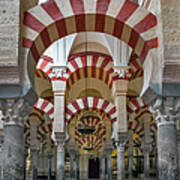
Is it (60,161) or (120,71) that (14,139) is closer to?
(120,71)

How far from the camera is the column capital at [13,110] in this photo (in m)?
4.58

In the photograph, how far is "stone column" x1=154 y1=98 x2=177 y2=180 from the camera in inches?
173

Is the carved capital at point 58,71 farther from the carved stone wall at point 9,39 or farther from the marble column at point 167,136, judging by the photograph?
the marble column at point 167,136

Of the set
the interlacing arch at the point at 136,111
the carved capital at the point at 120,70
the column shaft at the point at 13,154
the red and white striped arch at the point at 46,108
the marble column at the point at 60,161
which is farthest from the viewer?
the red and white striped arch at the point at 46,108

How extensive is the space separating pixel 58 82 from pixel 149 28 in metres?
5.38

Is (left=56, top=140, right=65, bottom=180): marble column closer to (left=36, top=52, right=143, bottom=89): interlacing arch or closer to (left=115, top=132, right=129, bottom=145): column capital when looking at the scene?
(left=115, top=132, right=129, bottom=145): column capital

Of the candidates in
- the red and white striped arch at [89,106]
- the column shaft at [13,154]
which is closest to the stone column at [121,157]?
the red and white striped arch at [89,106]

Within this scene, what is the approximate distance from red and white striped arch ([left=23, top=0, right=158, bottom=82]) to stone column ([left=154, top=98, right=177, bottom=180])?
0.85 metres

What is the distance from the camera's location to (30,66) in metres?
4.84

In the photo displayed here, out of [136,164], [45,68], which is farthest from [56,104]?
[136,164]

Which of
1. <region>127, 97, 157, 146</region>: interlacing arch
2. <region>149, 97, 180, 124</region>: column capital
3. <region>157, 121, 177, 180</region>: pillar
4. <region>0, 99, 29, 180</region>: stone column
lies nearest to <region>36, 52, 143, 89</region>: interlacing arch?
<region>127, 97, 157, 146</region>: interlacing arch

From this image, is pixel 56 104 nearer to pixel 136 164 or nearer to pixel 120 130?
pixel 120 130

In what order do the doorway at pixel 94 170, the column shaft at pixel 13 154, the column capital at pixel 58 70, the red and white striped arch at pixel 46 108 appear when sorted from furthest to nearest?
the doorway at pixel 94 170 < the red and white striped arch at pixel 46 108 < the column capital at pixel 58 70 < the column shaft at pixel 13 154

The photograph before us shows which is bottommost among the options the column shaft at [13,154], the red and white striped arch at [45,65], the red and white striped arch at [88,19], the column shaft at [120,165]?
the column shaft at [120,165]
